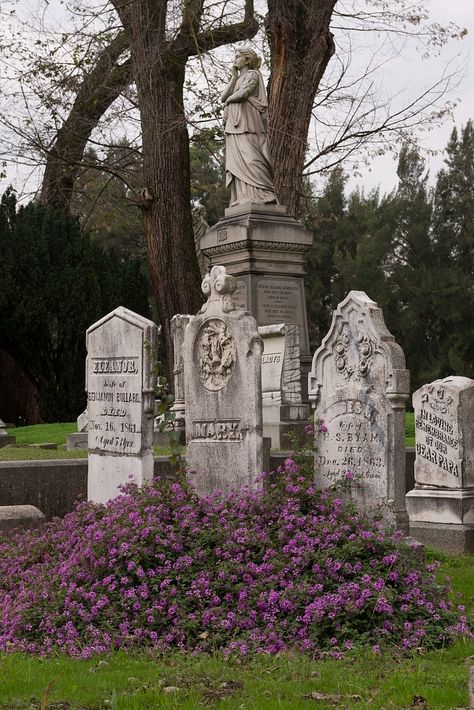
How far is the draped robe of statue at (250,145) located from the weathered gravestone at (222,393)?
7.86 m

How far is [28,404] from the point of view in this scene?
1021 inches

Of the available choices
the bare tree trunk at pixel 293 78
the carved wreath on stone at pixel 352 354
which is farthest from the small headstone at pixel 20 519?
the bare tree trunk at pixel 293 78

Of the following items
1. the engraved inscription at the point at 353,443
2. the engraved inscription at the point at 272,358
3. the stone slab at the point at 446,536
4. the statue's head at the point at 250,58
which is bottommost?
the stone slab at the point at 446,536

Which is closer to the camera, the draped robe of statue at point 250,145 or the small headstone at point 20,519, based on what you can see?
the small headstone at point 20,519

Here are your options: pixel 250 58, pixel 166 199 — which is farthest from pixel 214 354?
pixel 166 199

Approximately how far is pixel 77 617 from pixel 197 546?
0.98 meters

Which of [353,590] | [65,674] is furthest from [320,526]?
[65,674]

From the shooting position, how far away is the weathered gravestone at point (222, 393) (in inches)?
331

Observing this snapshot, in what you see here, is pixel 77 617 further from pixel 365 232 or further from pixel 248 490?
pixel 365 232

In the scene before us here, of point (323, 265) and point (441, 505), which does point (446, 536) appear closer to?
point (441, 505)

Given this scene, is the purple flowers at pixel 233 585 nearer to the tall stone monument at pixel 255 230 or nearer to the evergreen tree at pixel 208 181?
the tall stone monument at pixel 255 230

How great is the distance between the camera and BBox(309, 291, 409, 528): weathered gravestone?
8617mm

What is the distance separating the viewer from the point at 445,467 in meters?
10.9

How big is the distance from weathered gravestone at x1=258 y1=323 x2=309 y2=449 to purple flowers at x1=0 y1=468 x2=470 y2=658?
248 inches
